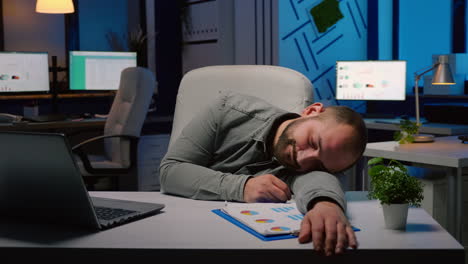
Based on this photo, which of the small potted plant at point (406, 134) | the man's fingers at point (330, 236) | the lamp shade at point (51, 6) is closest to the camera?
the man's fingers at point (330, 236)

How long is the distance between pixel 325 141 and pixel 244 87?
2.36ft

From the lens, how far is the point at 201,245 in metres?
1.02

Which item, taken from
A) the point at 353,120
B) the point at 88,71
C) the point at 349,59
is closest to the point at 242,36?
the point at 349,59

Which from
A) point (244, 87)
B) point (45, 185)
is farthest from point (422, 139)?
point (45, 185)

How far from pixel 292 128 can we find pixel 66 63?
13.1ft

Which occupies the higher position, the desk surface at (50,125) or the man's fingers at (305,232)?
the man's fingers at (305,232)

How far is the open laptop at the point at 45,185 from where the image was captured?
1.04 meters

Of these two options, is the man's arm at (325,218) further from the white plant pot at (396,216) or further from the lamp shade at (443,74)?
the lamp shade at (443,74)

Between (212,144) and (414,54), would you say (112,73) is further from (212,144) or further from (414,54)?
(212,144)

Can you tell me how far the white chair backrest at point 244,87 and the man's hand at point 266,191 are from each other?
549 millimetres

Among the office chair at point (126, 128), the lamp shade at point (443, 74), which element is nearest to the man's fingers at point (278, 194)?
the office chair at point (126, 128)

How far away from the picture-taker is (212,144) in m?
1.72

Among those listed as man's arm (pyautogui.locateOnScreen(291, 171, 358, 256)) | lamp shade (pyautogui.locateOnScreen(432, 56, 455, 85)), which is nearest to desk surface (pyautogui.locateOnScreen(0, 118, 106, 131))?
lamp shade (pyautogui.locateOnScreen(432, 56, 455, 85))

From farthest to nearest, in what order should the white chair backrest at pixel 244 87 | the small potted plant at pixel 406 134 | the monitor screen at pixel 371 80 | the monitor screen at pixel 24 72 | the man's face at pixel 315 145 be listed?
1. the monitor screen at pixel 371 80
2. the monitor screen at pixel 24 72
3. the small potted plant at pixel 406 134
4. the white chair backrest at pixel 244 87
5. the man's face at pixel 315 145
